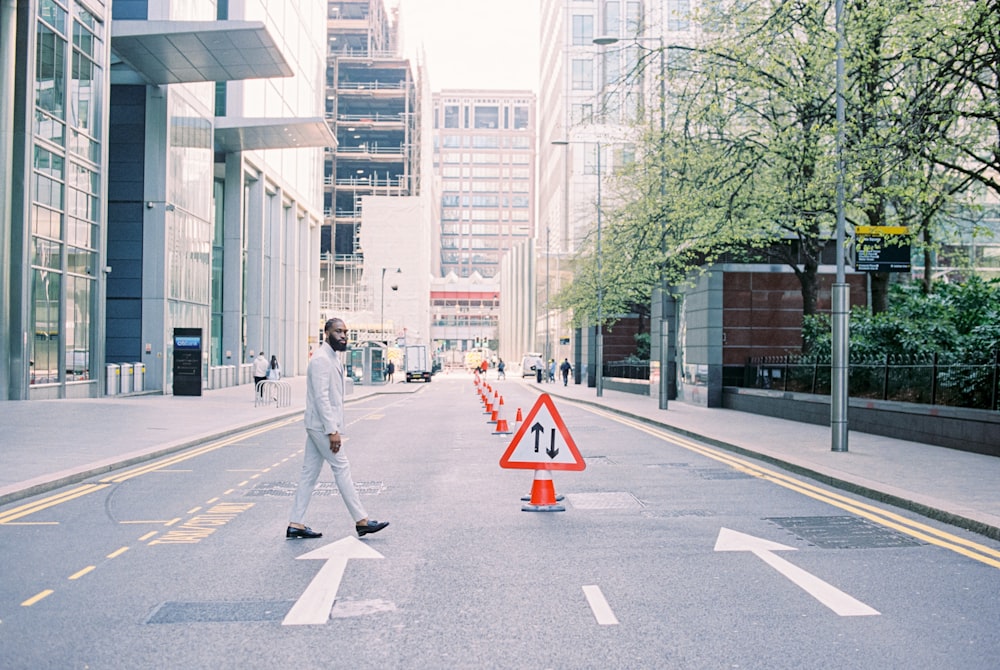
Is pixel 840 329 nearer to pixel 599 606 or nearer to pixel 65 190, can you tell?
pixel 599 606

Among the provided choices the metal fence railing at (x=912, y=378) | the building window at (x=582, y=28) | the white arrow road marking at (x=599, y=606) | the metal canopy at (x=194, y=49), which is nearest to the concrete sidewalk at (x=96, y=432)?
the white arrow road marking at (x=599, y=606)

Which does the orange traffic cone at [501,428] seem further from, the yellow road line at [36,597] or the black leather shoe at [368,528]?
the yellow road line at [36,597]

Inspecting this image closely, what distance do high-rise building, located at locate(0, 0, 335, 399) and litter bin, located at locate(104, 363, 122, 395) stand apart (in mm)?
69

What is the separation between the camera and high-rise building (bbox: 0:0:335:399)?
27.3 m

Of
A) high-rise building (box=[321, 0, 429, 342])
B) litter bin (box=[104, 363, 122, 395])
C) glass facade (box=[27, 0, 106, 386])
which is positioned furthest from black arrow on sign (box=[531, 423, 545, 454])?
high-rise building (box=[321, 0, 429, 342])

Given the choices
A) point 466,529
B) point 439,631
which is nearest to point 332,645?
point 439,631

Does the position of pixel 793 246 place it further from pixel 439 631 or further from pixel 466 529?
pixel 439 631

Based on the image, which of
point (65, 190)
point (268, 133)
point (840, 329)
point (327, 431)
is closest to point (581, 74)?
point (268, 133)

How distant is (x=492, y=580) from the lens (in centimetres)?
689

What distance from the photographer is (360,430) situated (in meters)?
21.6

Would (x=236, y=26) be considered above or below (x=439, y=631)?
above

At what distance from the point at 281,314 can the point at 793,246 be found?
4058cm

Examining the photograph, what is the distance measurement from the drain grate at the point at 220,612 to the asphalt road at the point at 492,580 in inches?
0.9

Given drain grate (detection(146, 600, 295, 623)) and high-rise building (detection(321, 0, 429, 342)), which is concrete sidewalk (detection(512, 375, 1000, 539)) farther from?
high-rise building (detection(321, 0, 429, 342))
